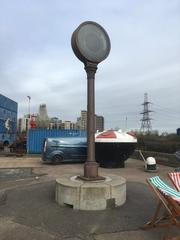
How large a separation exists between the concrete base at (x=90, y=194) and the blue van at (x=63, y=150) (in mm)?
9763

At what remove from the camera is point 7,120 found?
24703 mm

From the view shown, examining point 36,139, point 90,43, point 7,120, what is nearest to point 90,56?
point 90,43

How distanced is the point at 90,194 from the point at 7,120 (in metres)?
19.5

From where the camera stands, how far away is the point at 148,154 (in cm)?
1783

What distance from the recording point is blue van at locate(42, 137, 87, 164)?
16.6 m

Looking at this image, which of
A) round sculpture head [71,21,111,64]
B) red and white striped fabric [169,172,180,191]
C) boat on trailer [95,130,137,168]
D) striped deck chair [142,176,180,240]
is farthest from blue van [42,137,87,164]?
striped deck chair [142,176,180,240]

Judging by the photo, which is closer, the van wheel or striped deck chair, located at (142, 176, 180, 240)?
striped deck chair, located at (142, 176, 180, 240)

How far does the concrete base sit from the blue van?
9763mm

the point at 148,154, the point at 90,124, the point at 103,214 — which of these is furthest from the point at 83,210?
the point at 148,154

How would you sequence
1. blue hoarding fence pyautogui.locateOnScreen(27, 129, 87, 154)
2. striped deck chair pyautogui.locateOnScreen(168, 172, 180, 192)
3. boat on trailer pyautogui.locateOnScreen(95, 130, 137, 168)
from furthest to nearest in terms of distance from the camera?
blue hoarding fence pyautogui.locateOnScreen(27, 129, 87, 154)
boat on trailer pyautogui.locateOnScreen(95, 130, 137, 168)
striped deck chair pyautogui.locateOnScreen(168, 172, 180, 192)

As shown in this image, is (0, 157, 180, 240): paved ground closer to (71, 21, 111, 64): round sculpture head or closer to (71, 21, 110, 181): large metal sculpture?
(71, 21, 110, 181): large metal sculpture

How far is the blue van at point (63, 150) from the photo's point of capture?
16.6 meters

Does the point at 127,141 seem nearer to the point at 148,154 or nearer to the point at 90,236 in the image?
the point at 148,154

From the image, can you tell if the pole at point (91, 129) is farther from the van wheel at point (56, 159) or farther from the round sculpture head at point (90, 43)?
the van wheel at point (56, 159)
